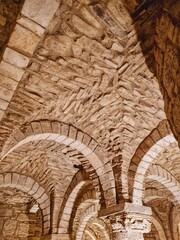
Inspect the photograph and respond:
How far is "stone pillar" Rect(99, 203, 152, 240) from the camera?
413cm

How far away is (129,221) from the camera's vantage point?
13.7ft

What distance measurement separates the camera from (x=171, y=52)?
5.61 feet

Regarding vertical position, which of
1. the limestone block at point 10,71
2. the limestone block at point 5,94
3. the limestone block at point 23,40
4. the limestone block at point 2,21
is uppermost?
the limestone block at point 2,21

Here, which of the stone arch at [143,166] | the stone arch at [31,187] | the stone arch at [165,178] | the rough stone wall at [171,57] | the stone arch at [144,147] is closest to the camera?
the rough stone wall at [171,57]

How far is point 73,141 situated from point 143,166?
143 cm

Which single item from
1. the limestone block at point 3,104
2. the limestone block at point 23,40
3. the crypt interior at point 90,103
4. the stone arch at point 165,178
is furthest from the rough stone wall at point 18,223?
the limestone block at point 23,40

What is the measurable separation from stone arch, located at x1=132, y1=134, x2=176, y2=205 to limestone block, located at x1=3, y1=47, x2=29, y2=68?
2826mm

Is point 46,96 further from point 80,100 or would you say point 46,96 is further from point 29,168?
point 29,168

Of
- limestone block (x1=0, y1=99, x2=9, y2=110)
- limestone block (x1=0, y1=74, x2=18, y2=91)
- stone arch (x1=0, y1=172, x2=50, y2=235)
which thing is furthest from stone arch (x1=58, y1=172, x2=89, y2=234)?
limestone block (x1=0, y1=74, x2=18, y2=91)

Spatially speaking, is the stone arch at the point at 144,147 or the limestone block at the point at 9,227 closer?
the stone arch at the point at 144,147

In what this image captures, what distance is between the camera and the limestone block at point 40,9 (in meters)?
2.18

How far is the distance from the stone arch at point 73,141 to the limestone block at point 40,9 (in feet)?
5.89

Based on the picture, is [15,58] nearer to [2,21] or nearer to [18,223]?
[2,21]

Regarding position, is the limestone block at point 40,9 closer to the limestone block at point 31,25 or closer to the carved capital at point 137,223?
the limestone block at point 31,25
